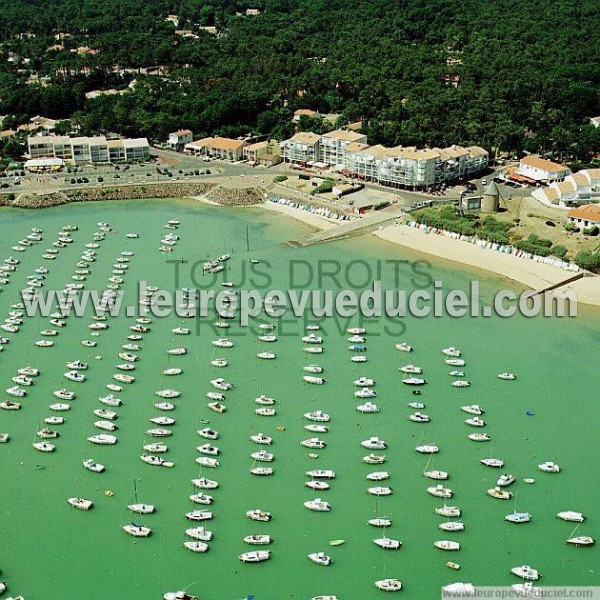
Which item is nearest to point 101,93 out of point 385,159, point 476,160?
point 385,159

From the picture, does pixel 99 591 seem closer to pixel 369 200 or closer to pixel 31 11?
pixel 369 200

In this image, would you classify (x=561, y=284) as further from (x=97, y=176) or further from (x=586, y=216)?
(x=97, y=176)

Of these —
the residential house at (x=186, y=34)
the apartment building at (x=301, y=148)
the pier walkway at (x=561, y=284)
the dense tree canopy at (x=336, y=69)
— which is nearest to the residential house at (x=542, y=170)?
the dense tree canopy at (x=336, y=69)

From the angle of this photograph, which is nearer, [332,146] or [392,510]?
[392,510]

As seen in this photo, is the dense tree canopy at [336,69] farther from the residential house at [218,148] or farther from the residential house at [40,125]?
the residential house at [218,148]

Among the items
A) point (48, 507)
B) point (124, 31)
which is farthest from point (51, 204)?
point (124, 31)

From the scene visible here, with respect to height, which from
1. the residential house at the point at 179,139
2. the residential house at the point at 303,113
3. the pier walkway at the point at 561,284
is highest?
the residential house at the point at 303,113

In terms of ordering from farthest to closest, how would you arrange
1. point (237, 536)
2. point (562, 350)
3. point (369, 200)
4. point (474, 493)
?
point (369, 200), point (562, 350), point (474, 493), point (237, 536)
